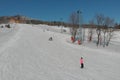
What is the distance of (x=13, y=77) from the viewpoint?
16328mm

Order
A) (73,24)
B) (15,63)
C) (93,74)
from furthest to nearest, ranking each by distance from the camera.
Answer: (73,24)
(15,63)
(93,74)

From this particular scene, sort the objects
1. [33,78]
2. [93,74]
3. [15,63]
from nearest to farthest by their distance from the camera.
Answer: [33,78] → [93,74] → [15,63]

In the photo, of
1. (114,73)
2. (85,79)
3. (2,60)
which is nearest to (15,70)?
(2,60)

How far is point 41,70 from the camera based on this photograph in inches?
753

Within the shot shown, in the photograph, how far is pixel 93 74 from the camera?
719 inches

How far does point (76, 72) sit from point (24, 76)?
4973mm

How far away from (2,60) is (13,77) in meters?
6.96

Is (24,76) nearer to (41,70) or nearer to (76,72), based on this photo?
(41,70)

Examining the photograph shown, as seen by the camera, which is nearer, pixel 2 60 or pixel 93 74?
pixel 93 74

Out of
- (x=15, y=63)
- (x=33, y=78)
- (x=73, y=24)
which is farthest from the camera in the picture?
(x=73, y=24)

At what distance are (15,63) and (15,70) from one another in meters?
3.14

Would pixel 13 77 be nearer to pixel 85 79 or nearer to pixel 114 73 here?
pixel 85 79

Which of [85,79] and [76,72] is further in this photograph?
[76,72]

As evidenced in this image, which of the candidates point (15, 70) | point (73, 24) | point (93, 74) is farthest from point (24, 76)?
point (73, 24)
